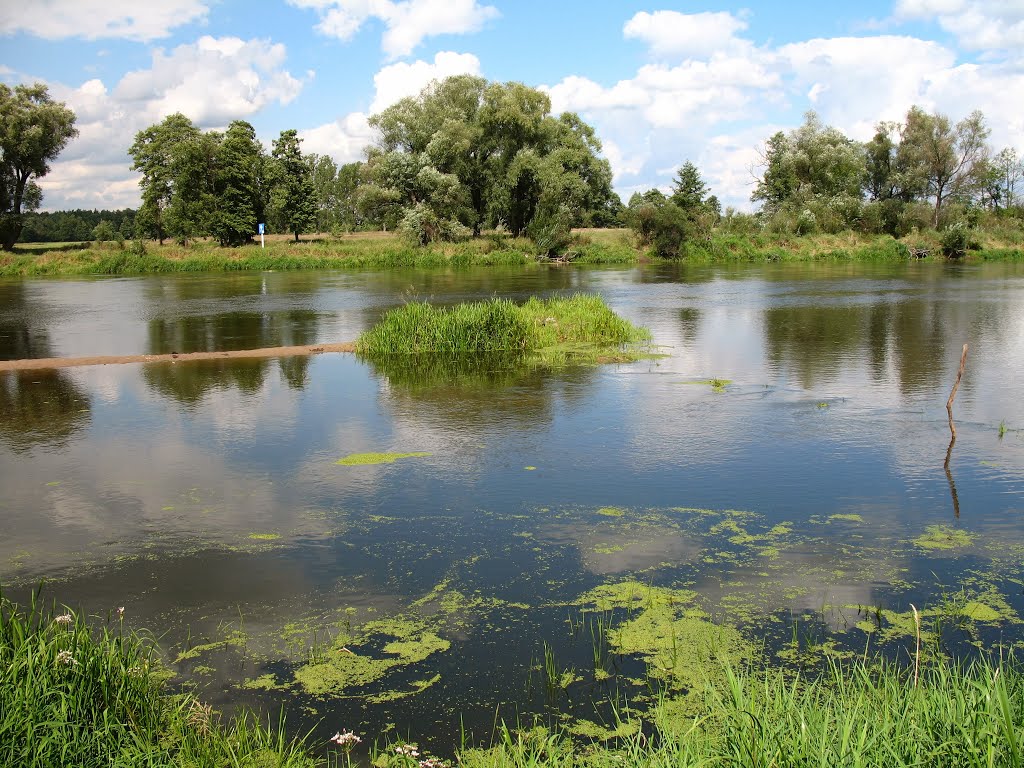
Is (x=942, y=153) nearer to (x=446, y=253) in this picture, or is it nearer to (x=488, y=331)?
(x=446, y=253)

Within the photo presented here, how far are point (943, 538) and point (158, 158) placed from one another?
59.9 meters

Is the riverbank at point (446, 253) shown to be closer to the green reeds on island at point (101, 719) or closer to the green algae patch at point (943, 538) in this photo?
the green algae patch at point (943, 538)

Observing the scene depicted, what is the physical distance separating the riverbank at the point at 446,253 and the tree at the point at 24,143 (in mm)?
2746

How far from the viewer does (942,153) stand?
193 feet

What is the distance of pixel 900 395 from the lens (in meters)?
13.2

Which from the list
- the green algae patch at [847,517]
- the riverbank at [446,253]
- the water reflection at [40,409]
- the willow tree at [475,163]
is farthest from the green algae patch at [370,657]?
the willow tree at [475,163]

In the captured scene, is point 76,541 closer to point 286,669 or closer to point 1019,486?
point 286,669

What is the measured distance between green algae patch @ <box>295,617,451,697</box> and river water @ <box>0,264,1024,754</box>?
2cm

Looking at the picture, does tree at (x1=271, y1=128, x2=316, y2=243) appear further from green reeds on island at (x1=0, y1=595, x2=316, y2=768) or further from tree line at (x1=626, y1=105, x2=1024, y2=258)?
green reeds on island at (x1=0, y1=595, x2=316, y2=768)

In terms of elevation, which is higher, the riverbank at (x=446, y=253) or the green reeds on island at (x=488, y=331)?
the riverbank at (x=446, y=253)

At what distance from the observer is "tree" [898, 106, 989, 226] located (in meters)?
58.0

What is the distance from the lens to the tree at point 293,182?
5784 centimetres

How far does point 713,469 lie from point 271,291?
96.0 ft

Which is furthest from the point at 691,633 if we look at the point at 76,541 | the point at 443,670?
the point at 76,541
